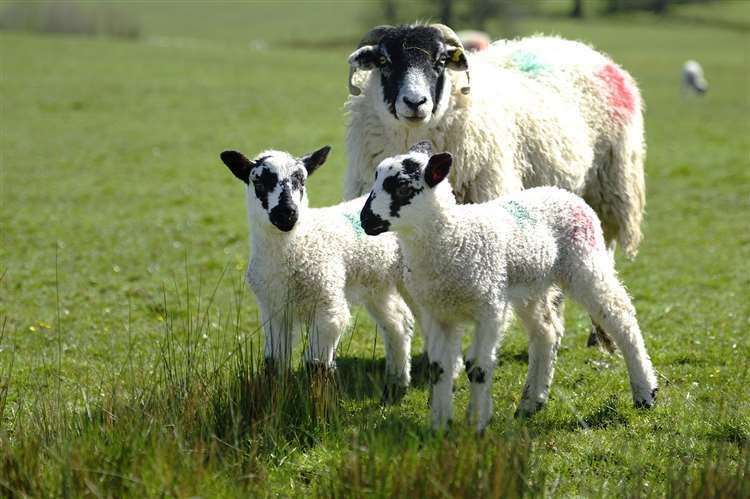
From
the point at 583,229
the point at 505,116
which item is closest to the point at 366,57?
the point at 505,116

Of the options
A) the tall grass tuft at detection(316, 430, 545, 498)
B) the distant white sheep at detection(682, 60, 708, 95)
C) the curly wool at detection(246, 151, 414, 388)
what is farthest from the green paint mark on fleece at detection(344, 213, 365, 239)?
the distant white sheep at detection(682, 60, 708, 95)

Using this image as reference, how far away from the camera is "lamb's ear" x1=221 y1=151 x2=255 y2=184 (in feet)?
18.7

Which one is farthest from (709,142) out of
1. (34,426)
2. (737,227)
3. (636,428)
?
(34,426)

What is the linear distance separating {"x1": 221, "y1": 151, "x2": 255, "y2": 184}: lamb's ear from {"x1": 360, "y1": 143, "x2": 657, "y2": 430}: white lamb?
3.27 feet

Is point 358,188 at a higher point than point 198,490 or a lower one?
higher

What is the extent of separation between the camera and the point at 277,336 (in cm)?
580

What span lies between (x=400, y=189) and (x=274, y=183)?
91 cm

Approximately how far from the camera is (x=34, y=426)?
468 centimetres

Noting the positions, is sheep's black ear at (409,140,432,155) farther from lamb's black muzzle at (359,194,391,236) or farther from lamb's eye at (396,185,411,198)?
lamb's black muzzle at (359,194,391,236)

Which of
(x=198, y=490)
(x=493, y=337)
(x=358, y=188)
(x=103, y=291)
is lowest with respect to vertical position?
(x=103, y=291)

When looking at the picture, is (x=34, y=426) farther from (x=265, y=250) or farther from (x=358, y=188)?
(x=358, y=188)

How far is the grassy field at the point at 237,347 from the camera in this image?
4.33m

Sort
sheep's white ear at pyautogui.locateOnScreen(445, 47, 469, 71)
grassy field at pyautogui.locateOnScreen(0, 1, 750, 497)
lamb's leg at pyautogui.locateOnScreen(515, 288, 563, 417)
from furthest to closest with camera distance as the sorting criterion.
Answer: sheep's white ear at pyautogui.locateOnScreen(445, 47, 469, 71) → lamb's leg at pyautogui.locateOnScreen(515, 288, 563, 417) → grassy field at pyautogui.locateOnScreen(0, 1, 750, 497)

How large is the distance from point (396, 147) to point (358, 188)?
45 cm
